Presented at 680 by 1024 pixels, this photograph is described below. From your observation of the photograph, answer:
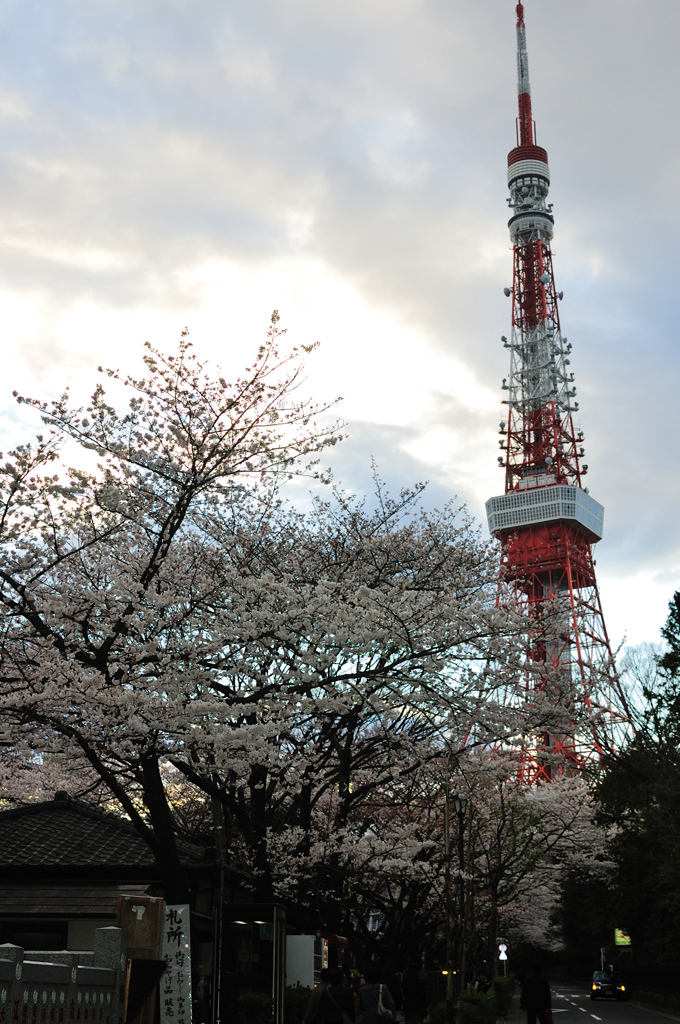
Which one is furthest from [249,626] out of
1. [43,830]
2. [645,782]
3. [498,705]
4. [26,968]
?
[645,782]

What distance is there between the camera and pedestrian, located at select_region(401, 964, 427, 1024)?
11.5 m

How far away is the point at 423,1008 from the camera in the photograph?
38.3 feet

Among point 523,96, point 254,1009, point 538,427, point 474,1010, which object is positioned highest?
point 523,96

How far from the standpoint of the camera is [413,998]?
11680mm

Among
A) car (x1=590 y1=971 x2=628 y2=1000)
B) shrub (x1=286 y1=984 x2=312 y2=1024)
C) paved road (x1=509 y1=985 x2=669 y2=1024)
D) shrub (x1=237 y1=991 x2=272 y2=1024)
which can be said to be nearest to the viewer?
shrub (x1=237 y1=991 x2=272 y2=1024)

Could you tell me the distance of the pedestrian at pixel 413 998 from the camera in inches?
455

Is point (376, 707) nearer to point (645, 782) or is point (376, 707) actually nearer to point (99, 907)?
point (99, 907)

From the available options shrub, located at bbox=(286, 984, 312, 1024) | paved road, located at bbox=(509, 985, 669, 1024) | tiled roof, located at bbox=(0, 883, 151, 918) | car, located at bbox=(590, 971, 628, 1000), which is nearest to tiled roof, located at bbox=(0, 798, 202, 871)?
tiled roof, located at bbox=(0, 883, 151, 918)

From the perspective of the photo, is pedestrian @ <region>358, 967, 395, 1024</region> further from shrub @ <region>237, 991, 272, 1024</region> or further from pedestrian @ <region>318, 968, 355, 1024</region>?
shrub @ <region>237, 991, 272, 1024</region>

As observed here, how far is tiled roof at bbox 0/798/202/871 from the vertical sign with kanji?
3.47m

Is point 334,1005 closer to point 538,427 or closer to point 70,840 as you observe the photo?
point 70,840

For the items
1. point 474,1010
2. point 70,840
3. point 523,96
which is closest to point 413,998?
point 474,1010

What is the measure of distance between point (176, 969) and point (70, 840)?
5.55m

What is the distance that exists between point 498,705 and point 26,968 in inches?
321
